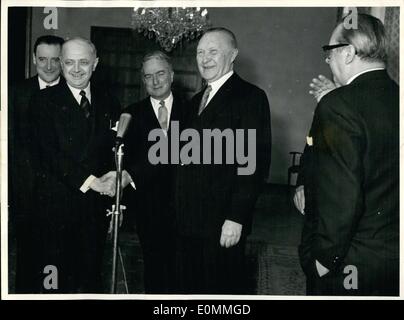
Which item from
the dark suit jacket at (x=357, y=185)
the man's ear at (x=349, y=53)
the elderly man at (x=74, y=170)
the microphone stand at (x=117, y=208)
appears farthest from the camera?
the elderly man at (x=74, y=170)

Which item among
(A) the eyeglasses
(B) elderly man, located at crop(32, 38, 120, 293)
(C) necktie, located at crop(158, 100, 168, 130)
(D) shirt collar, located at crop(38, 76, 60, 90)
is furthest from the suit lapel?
(A) the eyeglasses

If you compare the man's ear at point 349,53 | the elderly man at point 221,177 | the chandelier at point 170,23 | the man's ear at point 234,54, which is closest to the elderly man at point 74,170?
the chandelier at point 170,23

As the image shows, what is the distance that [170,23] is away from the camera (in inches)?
87.0

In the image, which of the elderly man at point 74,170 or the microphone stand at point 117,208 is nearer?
the microphone stand at point 117,208

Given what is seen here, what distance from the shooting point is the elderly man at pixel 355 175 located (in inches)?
71.2

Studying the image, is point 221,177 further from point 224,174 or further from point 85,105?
point 85,105

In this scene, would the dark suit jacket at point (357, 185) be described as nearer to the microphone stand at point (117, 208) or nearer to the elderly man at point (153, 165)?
the elderly man at point (153, 165)

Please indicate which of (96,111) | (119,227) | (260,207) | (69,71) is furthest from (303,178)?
(69,71)

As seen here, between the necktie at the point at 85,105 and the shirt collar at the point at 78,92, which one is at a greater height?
the shirt collar at the point at 78,92

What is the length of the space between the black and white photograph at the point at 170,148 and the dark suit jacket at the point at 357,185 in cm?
2

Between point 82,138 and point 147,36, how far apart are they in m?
0.55

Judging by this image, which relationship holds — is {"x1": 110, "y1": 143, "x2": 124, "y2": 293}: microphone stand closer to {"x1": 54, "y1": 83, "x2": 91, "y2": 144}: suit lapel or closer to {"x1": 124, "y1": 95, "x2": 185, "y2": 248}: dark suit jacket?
{"x1": 124, "y1": 95, "x2": 185, "y2": 248}: dark suit jacket

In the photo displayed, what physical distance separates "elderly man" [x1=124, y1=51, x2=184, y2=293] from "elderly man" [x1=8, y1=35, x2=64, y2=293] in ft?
1.37

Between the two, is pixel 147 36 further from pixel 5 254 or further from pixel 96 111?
pixel 5 254
